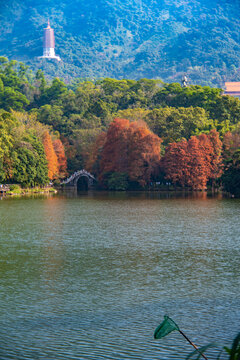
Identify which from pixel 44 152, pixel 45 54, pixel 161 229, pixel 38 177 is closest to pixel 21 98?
pixel 44 152

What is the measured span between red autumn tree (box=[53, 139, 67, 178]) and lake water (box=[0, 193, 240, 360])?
49.4 m

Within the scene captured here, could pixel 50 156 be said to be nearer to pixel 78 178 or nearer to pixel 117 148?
pixel 117 148

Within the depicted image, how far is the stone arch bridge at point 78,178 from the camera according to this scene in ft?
260

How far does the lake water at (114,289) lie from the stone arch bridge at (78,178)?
1972 inches

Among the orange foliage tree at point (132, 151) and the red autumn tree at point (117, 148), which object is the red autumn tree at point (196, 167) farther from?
the red autumn tree at point (117, 148)

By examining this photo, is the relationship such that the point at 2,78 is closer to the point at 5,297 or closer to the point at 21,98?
the point at 21,98

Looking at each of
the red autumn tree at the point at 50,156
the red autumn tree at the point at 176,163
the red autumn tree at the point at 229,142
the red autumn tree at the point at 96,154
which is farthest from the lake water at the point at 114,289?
the red autumn tree at the point at 96,154

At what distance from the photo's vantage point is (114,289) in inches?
577

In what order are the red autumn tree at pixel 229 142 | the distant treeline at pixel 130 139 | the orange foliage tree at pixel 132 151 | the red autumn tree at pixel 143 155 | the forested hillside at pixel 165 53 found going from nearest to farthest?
the distant treeline at pixel 130 139 → the red autumn tree at pixel 229 142 → the red autumn tree at pixel 143 155 → the orange foliage tree at pixel 132 151 → the forested hillside at pixel 165 53

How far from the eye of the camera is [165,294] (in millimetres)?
14180

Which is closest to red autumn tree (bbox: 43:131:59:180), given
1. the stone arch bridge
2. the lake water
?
the stone arch bridge

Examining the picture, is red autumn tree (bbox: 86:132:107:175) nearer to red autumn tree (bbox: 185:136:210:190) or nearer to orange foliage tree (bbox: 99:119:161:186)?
orange foliage tree (bbox: 99:119:161:186)

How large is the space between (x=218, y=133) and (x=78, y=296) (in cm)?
5997

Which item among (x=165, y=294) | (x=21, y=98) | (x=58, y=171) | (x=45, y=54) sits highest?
(x=45, y=54)
